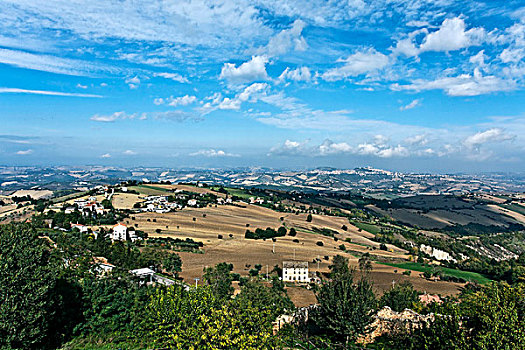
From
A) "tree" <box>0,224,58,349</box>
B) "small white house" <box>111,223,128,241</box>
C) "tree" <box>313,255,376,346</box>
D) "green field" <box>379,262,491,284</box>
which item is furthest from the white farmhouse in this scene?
"tree" <box>0,224,58,349</box>

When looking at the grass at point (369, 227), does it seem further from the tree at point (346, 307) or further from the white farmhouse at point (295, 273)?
the tree at point (346, 307)

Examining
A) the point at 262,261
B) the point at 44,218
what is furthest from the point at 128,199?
the point at 262,261

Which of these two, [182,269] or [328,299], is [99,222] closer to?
[182,269]

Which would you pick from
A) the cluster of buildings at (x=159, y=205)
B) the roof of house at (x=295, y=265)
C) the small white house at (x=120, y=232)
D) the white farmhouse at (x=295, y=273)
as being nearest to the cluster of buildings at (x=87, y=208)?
the cluster of buildings at (x=159, y=205)

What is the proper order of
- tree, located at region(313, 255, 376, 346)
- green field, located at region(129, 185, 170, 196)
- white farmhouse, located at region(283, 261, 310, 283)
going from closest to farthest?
tree, located at region(313, 255, 376, 346) < white farmhouse, located at region(283, 261, 310, 283) < green field, located at region(129, 185, 170, 196)

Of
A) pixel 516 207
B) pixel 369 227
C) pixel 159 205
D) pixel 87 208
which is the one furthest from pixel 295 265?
pixel 516 207

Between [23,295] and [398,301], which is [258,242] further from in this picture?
[23,295]

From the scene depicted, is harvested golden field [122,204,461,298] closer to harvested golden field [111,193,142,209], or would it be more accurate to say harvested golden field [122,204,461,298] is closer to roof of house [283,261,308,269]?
roof of house [283,261,308,269]
